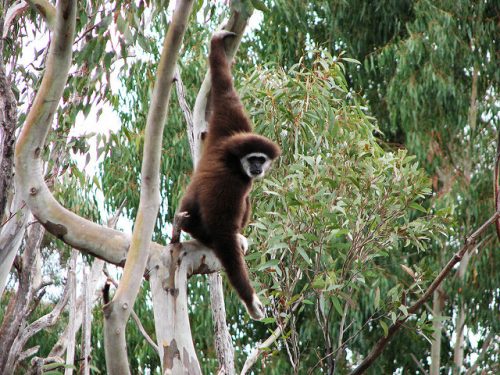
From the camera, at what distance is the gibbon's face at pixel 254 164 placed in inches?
181

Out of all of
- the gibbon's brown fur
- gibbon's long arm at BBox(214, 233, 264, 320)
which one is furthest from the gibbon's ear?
gibbon's long arm at BBox(214, 233, 264, 320)

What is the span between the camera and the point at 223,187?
448cm

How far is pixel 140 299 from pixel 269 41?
4.01 meters

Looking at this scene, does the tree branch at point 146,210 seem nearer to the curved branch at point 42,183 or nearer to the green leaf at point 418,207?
the curved branch at point 42,183

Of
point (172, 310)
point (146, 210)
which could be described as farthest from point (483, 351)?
point (146, 210)

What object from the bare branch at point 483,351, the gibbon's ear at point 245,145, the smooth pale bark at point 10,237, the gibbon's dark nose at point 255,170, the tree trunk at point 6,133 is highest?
the tree trunk at point 6,133

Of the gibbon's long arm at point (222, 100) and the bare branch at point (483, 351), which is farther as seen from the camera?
the bare branch at point (483, 351)

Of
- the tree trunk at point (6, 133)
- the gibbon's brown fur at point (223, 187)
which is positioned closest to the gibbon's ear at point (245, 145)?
the gibbon's brown fur at point (223, 187)

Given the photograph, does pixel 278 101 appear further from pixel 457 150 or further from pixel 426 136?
pixel 457 150

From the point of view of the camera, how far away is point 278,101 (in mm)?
6297

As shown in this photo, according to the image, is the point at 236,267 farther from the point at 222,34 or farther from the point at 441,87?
the point at 441,87

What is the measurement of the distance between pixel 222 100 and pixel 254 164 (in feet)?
1.42

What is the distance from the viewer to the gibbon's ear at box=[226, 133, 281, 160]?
4537 mm

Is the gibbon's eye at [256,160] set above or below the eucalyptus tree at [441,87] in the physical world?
below
